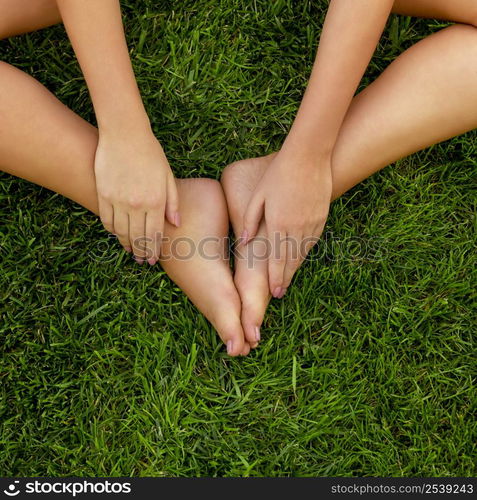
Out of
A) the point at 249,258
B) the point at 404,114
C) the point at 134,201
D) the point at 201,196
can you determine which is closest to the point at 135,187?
the point at 134,201

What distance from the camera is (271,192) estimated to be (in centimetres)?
136

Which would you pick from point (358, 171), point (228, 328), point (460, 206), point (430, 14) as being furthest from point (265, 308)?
point (430, 14)

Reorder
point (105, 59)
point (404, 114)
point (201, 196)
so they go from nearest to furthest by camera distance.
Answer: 1. point (105, 59)
2. point (404, 114)
3. point (201, 196)

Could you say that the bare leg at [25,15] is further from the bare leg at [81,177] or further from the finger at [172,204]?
the finger at [172,204]

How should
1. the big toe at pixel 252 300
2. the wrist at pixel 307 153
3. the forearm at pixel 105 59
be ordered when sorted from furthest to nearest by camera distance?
the big toe at pixel 252 300 → the wrist at pixel 307 153 → the forearm at pixel 105 59

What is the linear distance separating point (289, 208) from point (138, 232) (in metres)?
0.33

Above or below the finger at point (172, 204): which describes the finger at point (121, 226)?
below

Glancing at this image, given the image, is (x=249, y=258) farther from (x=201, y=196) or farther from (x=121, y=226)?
(x=121, y=226)

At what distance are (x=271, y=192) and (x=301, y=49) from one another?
45 cm

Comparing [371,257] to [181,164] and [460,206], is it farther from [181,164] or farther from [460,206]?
[181,164]

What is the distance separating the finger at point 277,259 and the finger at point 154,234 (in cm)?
24

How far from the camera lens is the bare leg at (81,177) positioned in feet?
4.18

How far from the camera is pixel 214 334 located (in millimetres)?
1492

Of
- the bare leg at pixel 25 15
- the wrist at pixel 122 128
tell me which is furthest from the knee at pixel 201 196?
the bare leg at pixel 25 15
